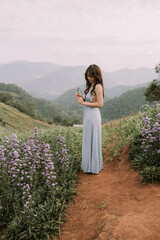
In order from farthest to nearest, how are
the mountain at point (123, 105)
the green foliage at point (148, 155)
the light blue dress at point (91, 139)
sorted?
the mountain at point (123, 105) → the light blue dress at point (91, 139) → the green foliage at point (148, 155)

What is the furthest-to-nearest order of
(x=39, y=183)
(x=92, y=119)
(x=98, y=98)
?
(x=92, y=119), (x=98, y=98), (x=39, y=183)

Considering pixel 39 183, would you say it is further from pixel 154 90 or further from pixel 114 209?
pixel 154 90

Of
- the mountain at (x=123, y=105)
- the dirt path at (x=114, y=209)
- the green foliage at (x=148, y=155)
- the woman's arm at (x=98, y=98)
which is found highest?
the mountain at (x=123, y=105)

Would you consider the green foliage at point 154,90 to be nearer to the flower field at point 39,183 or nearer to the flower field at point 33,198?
the flower field at point 39,183

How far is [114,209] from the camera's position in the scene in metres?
3.96

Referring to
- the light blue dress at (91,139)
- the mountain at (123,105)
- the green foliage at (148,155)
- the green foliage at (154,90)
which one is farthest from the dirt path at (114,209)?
the mountain at (123,105)

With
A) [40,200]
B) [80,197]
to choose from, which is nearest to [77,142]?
[80,197]

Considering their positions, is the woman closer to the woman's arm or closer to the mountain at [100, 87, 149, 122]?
the woman's arm

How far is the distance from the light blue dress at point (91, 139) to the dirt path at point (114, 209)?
1.03 ft

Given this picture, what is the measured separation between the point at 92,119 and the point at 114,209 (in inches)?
87.2

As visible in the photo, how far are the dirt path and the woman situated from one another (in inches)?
15.3

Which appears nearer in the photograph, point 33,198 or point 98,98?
point 33,198

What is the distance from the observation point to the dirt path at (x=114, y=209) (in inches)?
124

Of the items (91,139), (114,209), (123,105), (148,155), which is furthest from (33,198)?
(123,105)
